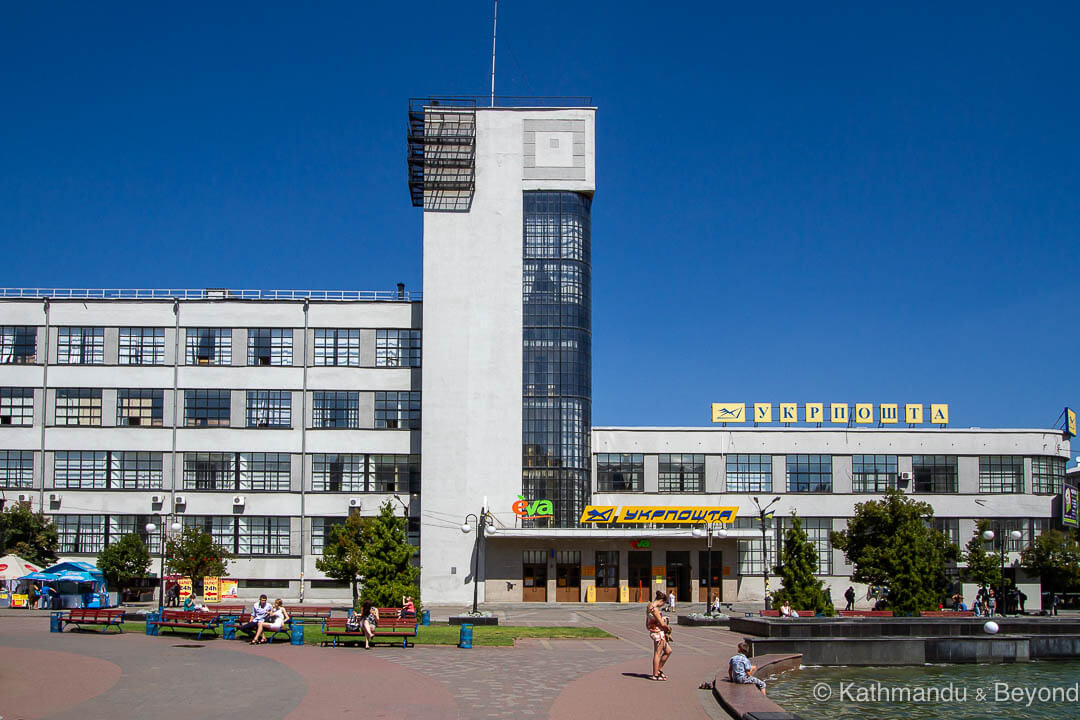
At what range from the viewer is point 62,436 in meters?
68.5

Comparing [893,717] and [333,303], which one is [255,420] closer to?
[333,303]

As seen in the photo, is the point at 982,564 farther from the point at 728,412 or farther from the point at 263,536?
the point at 263,536

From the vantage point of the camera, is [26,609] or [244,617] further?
[26,609]

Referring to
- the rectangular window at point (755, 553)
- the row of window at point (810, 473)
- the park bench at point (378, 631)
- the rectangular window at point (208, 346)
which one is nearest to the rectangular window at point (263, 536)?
the rectangular window at point (208, 346)

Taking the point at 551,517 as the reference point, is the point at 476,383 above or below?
above

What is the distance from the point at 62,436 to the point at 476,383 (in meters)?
27.5

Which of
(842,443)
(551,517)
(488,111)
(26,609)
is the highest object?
(488,111)

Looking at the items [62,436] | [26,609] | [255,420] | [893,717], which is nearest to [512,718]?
[893,717]

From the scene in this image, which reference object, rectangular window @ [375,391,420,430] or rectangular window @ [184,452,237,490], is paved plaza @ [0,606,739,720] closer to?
rectangular window @ [184,452,237,490]

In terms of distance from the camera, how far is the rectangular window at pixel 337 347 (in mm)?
69750

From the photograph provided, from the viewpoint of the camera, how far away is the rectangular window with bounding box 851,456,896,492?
72125 millimetres

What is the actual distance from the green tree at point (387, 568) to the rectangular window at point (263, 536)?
94.4ft

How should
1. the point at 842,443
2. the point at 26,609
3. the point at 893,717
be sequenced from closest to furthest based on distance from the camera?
1. the point at 893,717
2. the point at 26,609
3. the point at 842,443

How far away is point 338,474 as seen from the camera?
68750 millimetres
